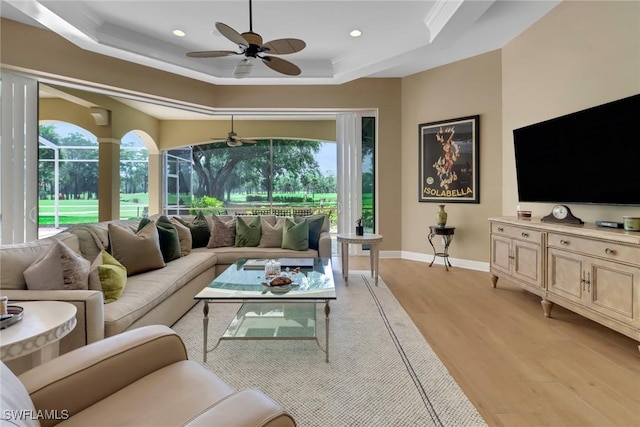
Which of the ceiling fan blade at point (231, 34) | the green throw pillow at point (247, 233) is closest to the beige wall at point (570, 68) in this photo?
the ceiling fan blade at point (231, 34)

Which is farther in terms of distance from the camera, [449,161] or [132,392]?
[449,161]

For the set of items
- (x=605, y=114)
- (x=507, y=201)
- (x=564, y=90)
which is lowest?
(x=507, y=201)

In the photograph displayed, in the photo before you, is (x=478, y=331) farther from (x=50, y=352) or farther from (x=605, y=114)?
(x=50, y=352)

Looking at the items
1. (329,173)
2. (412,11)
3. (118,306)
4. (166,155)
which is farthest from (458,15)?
(166,155)

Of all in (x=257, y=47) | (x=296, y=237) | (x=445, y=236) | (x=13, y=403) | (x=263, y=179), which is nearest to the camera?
(x=13, y=403)

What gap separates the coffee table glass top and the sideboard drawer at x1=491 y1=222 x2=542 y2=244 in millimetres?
2079

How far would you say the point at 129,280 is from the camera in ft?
8.89

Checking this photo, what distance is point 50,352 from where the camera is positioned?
1614 mm

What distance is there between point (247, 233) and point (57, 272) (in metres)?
2.44

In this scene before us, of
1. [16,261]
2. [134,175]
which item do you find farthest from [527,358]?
[134,175]

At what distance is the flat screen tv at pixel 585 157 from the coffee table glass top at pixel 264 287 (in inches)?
98.0

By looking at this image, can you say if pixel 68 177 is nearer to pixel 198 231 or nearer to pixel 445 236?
pixel 198 231

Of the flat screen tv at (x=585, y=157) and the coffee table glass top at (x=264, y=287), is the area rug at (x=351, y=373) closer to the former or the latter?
the coffee table glass top at (x=264, y=287)

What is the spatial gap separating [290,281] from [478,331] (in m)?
1.68
